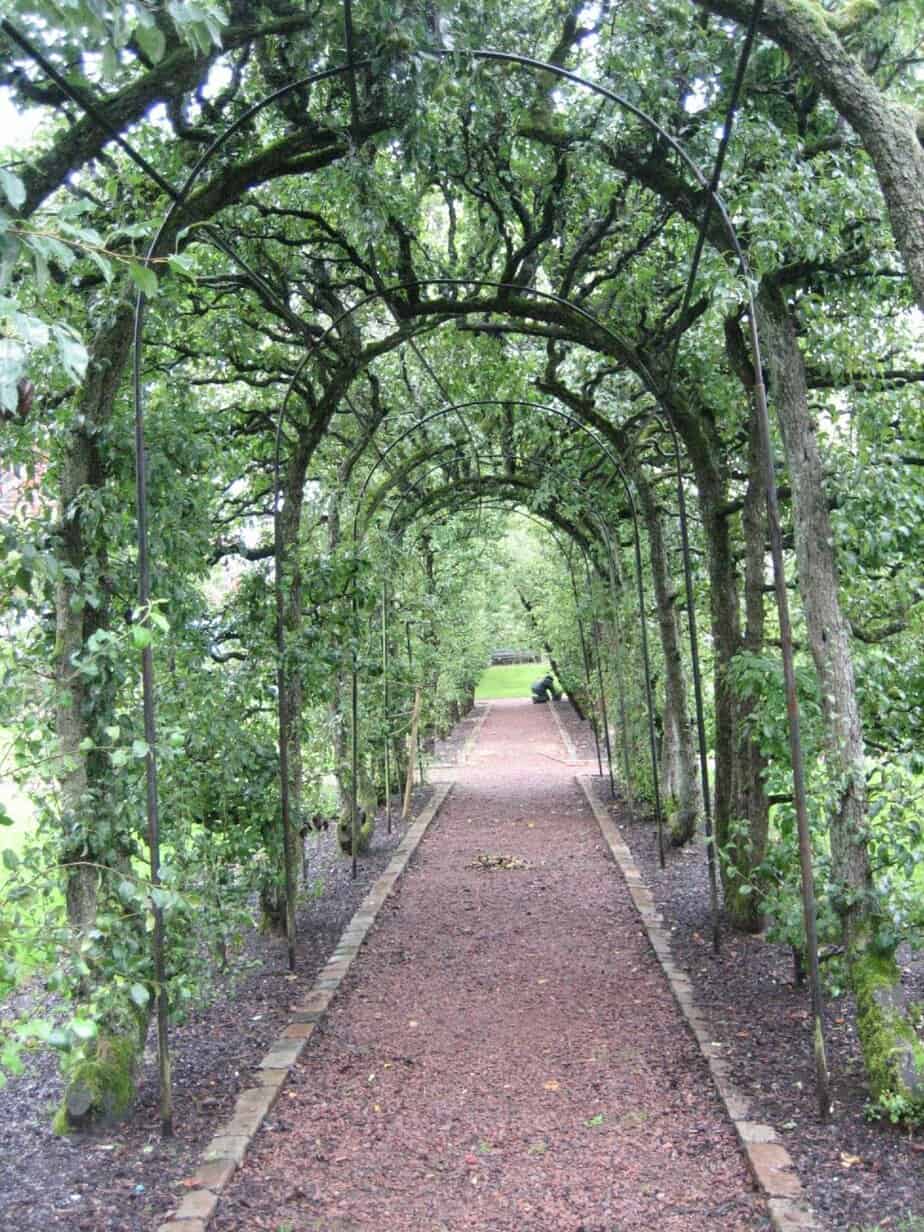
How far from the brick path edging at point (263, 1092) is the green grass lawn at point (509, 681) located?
3153cm

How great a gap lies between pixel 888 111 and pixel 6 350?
2.90 m

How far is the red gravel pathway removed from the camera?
3.33 meters

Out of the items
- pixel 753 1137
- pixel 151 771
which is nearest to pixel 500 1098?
pixel 753 1137

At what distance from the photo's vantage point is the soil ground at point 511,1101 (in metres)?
3.26

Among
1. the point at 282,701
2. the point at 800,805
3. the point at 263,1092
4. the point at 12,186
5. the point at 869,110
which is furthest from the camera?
the point at 282,701

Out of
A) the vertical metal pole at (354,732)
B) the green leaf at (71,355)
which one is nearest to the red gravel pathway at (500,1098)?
the vertical metal pole at (354,732)

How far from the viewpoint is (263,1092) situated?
169 inches

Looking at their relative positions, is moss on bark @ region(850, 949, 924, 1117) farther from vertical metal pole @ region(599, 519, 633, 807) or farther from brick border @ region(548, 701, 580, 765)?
brick border @ region(548, 701, 580, 765)

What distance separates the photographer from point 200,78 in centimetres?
397

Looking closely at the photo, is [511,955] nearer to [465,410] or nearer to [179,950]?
[179,950]

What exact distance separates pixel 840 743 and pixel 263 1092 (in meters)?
2.61

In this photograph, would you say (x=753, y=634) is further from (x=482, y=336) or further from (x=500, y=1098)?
(x=482, y=336)

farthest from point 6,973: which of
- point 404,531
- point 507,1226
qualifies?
point 404,531

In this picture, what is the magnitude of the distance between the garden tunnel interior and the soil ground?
0.33 m
